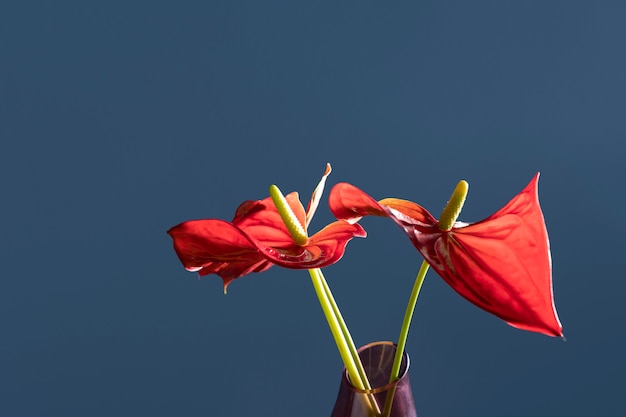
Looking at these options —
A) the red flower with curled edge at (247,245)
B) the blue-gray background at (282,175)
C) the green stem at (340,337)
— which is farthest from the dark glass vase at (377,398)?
the blue-gray background at (282,175)

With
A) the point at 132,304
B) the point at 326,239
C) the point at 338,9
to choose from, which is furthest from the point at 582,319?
the point at 326,239

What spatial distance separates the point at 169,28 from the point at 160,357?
21.8 inches

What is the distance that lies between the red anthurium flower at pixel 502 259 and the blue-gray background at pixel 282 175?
808 millimetres

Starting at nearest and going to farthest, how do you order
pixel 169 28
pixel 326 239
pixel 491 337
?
pixel 326 239
pixel 169 28
pixel 491 337

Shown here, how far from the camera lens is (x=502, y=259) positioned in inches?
17.8

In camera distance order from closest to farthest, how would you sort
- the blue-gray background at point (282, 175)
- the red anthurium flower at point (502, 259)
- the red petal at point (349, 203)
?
the red anthurium flower at point (502, 259) → the red petal at point (349, 203) → the blue-gray background at point (282, 175)

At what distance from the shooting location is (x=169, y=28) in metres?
1.26

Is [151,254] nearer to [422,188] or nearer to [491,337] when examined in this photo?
[422,188]

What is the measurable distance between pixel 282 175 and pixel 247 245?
84cm

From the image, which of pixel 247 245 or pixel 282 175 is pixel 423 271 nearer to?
pixel 247 245

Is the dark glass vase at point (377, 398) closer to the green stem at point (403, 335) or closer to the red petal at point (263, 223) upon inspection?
the green stem at point (403, 335)

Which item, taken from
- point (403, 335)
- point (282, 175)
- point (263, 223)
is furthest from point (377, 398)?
point (282, 175)

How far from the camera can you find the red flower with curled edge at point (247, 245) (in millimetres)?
493

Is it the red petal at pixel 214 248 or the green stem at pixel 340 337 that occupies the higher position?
the red petal at pixel 214 248
